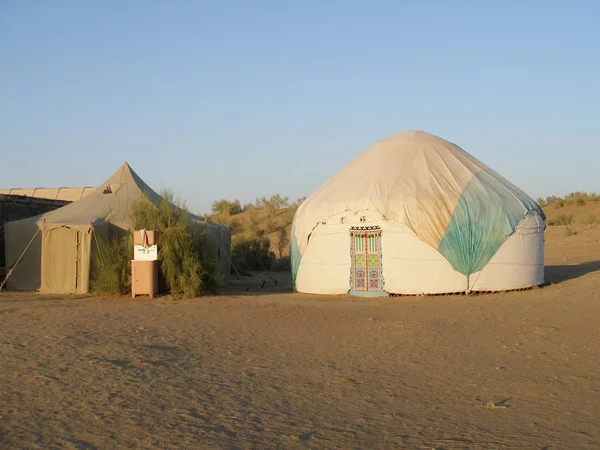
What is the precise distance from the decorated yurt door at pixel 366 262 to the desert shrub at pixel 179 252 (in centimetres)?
325

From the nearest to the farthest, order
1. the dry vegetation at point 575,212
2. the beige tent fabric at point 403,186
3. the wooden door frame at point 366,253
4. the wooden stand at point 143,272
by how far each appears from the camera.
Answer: the wooden stand at point 143,272 < the beige tent fabric at point 403,186 < the wooden door frame at point 366,253 < the dry vegetation at point 575,212

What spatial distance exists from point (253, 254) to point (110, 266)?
407 inches

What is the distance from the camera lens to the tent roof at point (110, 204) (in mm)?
16000

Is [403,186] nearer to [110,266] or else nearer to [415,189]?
[415,189]

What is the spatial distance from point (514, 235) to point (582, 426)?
10090 mm

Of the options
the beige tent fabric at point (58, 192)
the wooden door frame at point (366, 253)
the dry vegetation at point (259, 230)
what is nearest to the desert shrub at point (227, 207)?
the dry vegetation at point (259, 230)

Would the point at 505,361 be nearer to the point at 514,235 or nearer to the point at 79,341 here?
the point at 79,341

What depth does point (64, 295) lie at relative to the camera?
49.7 feet

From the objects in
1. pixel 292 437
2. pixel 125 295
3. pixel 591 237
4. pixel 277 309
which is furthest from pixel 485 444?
pixel 591 237

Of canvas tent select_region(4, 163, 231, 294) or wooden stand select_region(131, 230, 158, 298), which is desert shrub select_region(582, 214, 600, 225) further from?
wooden stand select_region(131, 230, 158, 298)

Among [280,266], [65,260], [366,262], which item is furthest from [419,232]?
[280,266]

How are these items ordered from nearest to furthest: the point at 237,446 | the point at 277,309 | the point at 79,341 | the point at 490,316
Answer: the point at 237,446
the point at 79,341
the point at 490,316
the point at 277,309

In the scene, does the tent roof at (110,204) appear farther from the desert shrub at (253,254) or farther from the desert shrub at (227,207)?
the desert shrub at (227,207)

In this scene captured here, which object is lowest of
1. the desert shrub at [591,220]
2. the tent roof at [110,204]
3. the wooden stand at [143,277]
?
the wooden stand at [143,277]
